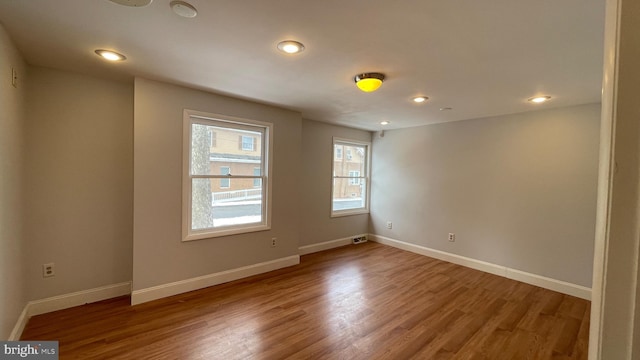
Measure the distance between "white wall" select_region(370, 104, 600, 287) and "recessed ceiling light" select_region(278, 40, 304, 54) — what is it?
342 centimetres

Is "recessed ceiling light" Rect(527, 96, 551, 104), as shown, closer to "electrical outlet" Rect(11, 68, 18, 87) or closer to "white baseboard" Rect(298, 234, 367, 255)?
"white baseboard" Rect(298, 234, 367, 255)

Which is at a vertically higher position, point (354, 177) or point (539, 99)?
point (539, 99)

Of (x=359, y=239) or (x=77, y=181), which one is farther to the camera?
(x=359, y=239)

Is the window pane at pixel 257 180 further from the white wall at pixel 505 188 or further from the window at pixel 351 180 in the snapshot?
the white wall at pixel 505 188

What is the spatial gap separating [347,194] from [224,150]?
284cm

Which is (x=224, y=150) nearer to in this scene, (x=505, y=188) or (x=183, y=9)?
(x=183, y=9)

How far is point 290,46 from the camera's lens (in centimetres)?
206

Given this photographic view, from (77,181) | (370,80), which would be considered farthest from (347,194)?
(77,181)

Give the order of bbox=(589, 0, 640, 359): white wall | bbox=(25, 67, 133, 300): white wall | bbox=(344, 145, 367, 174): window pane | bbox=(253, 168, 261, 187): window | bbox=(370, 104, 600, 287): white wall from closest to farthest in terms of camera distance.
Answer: bbox=(589, 0, 640, 359): white wall
bbox=(25, 67, 133, 300): white wall
bbox=(370, 104, 600, 287): white wall
bbox=(253, 168, 261, 187): window
bbox=(344, 145, 367, 174): window pane

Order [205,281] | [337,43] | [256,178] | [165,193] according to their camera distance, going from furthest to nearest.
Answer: [256,178] < [205,281] < [165,193] < [337,43]

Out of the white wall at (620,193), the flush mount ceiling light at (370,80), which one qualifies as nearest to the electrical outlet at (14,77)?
the flush mount ceiling light at (370,80)

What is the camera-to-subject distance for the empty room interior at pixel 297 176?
1.66 metres

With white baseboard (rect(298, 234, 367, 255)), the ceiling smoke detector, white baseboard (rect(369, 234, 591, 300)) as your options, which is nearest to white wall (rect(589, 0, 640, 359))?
the ceiling smoke detector

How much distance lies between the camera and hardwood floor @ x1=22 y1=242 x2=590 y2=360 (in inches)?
88.6
